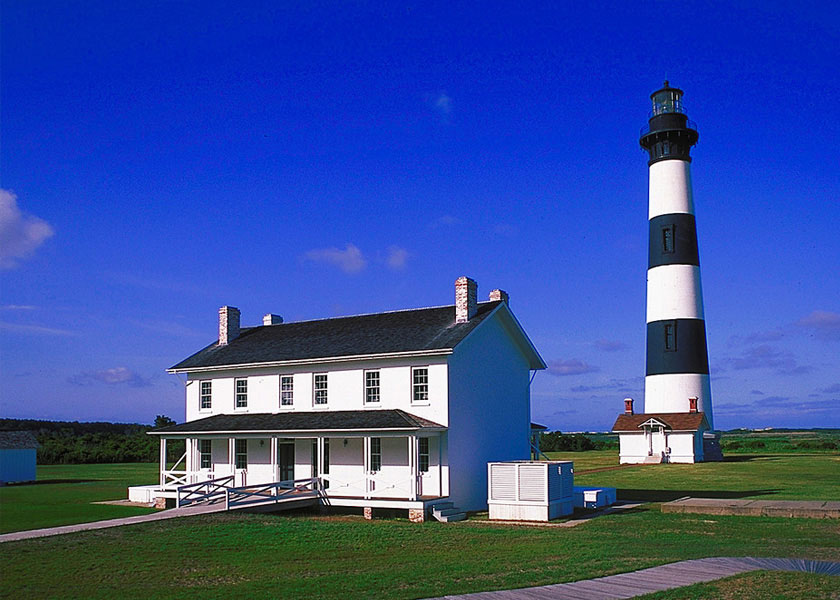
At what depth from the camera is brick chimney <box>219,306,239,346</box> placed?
34750 millimetres

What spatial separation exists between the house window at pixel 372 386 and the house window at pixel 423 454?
2400mm

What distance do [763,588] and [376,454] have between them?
58.0ft

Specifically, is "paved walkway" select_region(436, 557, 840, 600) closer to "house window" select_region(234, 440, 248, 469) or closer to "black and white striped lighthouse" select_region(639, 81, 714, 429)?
"house window" select_region(234, 440, 248, 469)

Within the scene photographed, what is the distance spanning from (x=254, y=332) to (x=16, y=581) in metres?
21.2

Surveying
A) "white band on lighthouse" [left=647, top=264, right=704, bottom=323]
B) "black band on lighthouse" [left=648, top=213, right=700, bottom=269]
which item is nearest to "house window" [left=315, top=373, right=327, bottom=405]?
"white band on lighthouse" [left=647, top=264, right=704, bottom=323]

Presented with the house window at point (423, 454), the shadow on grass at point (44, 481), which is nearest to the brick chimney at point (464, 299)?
the house window at point (423, 454)

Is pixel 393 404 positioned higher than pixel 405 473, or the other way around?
pixel 393 404

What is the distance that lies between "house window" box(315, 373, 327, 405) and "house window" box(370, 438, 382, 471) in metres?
2.75

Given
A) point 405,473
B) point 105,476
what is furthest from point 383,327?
point 105,476

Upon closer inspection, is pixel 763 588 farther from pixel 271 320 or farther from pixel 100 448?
pixel 100 448

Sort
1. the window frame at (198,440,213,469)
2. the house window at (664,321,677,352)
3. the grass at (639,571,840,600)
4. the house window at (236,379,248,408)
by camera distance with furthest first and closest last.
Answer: the house window at (664,321,677,352), the window frame at (198,440,213,469), the house window at (236,379,248,408), the grass at (639,571,840,600)

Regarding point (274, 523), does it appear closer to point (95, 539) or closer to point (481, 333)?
point (95, 539)

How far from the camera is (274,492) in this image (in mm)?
27688

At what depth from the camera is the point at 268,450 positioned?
30.4 meters
